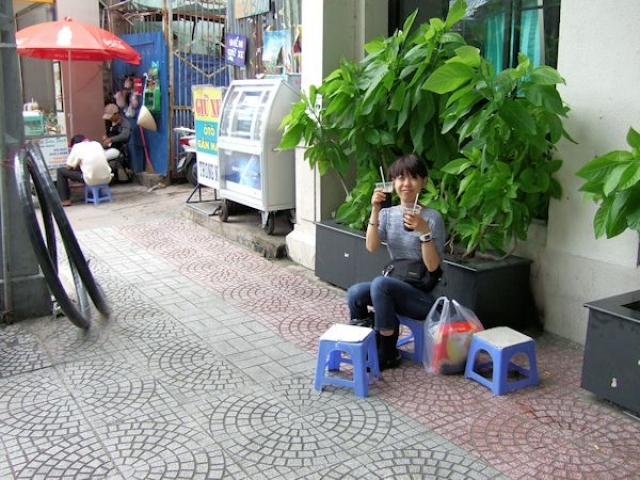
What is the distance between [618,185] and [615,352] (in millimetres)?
925

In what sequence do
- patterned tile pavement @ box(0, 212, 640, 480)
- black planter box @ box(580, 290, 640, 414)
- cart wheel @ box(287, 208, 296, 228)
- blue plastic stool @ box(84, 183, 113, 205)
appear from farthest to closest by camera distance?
blue plastic stool @ box(84, 183, 113, 205)
cart wheel @ box(287, 208, 296, 228)
black planter box @ box(580, 290, 640, 414)
patterned tile pavement @ box(0, 212, 640, 480)

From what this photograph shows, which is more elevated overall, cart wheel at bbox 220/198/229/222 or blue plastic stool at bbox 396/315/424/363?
cart wheel at bbox 220/198/229/222

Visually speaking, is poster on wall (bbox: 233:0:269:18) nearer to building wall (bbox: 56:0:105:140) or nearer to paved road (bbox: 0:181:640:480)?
building wall (bbox: 56:0:105:140)

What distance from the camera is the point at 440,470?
3072 mm

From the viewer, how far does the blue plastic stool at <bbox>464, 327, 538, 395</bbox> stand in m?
3.79

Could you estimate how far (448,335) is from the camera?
13.0 ft

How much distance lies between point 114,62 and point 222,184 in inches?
243

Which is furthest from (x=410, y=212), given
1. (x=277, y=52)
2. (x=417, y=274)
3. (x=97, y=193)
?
(x=97, y=193)

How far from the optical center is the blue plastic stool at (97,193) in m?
10.0

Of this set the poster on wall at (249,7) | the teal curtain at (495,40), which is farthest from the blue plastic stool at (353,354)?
the poster on wall at (249,7)

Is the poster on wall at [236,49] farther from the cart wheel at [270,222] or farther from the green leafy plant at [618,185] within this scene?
the green leafy plant at [618,185]

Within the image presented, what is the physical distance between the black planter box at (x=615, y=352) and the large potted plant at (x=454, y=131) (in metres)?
0.96

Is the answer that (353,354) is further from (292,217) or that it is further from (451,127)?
(292,217)

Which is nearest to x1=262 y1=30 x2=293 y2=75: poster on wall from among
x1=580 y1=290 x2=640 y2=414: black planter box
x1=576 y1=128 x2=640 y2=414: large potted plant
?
A: x1=576 y1=128 x2=640 y2=414: large potted plant
